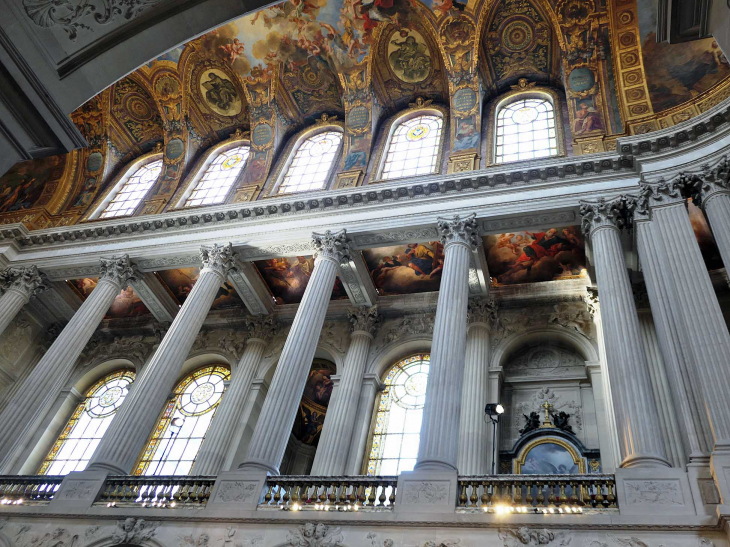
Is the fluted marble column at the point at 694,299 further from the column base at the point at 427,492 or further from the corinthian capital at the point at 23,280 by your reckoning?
the corinthian capital at the point at 23,280

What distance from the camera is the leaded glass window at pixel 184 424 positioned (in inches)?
595

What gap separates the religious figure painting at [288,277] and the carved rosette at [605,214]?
6.60 meters

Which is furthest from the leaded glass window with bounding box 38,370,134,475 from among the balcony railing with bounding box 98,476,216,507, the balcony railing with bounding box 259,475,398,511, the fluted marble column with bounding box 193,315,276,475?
the balcony railing with bounding box 259,475,398,511

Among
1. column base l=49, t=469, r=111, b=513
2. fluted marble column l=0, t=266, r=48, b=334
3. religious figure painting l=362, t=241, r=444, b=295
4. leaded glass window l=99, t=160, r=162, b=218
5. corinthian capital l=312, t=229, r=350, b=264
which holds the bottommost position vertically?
column base l=49, t=469, r=111, b=513

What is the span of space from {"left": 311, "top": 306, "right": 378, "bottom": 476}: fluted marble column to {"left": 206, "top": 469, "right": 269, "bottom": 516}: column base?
7.39 ft

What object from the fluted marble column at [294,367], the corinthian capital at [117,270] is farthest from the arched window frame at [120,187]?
the fluted marble column at [294,367]

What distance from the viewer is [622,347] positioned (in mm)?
9555

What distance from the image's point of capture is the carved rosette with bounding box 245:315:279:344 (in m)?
16.4

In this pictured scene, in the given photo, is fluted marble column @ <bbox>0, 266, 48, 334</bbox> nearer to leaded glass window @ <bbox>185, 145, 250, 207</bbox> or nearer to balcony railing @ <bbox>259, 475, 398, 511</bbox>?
leaded glass window @ <bbox>185, 145, 250, 207</bbox>

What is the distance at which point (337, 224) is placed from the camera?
14.2 m

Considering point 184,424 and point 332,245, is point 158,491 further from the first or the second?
point 332,245

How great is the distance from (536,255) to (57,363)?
1108 centimetres

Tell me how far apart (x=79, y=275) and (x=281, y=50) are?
27.4 ft

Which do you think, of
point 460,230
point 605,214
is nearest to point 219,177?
point 460,230
